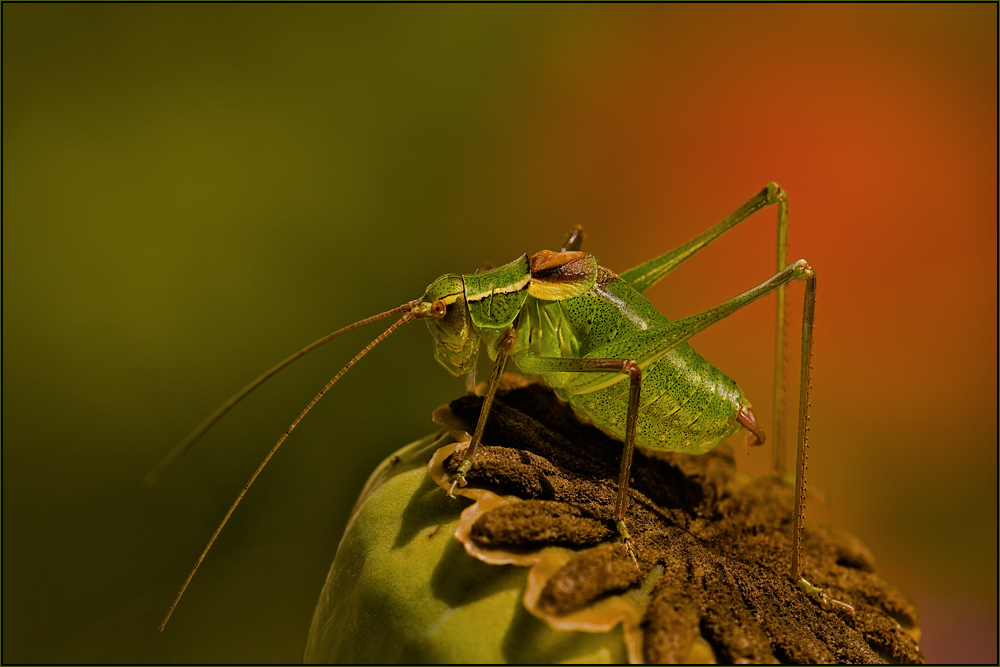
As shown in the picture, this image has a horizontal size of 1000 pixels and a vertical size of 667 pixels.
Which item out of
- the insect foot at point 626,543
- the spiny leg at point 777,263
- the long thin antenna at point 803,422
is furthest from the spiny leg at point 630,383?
the spiny leg at point 777,263

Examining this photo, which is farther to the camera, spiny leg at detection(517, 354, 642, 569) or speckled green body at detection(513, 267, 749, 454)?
speckled green body at detection(513, 267, 749, 454)

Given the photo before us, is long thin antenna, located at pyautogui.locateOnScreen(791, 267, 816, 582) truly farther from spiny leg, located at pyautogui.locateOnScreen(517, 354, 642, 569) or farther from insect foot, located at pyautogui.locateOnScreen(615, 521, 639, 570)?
insect foot, located at pyautogui.locateOnScreen(615, 521, 639, 570)

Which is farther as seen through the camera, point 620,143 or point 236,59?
point 620,143

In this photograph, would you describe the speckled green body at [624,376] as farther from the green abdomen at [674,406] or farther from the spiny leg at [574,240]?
the spiny leg at [574,240]

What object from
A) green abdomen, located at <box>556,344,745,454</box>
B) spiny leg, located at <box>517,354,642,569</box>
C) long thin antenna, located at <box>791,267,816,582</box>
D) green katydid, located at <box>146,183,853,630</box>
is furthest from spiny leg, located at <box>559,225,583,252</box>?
long thin antenna, located at <box>791,267,816,582</box>

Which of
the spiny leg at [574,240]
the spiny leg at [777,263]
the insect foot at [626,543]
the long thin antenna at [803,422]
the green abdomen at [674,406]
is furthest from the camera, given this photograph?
the spiny leg at [574,240]

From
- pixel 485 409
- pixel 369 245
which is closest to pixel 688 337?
pixel 485 409

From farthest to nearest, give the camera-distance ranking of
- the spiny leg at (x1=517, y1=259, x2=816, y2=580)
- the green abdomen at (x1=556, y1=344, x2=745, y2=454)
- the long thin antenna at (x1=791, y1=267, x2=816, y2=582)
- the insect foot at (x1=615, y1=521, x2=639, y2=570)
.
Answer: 1. the green abdomen at (x1=556, y1=344, x2=745, y2=454)
2. the spiny leg at (x1=517, y1=259, x2=816, y2=580)
3. the long thin antenna at (x1=791, y1=267, x2=816, y2=582)
4. the insect foot at (x1=615, y1=521, x2=639, y2=570)

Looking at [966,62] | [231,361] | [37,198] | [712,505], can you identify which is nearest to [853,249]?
[966,62]

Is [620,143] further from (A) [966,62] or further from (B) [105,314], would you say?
(B) [105,314]
